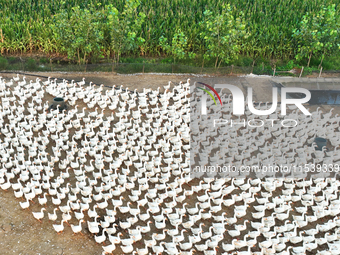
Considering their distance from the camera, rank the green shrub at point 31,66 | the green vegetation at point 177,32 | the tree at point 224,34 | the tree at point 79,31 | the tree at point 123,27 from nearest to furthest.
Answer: the tree at point 79,31
the tree at point 123,27
the green shrub at point 31,66
the tree at point 224,34
the green vegetation at point 177,32

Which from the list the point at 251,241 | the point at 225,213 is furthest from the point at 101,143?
the point at 251,241

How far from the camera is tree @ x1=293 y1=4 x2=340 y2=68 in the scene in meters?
33.4

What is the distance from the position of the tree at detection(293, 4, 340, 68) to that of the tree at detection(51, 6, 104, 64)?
16013mm

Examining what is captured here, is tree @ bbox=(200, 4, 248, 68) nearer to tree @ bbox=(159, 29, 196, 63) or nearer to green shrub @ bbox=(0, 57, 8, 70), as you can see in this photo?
tree @ bbox=(159, 29, 196, 63)

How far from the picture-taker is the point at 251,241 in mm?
16938

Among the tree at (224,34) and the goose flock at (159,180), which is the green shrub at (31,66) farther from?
the tree at (224,34)

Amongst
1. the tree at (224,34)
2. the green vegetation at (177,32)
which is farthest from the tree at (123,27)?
the tree at (224,34)

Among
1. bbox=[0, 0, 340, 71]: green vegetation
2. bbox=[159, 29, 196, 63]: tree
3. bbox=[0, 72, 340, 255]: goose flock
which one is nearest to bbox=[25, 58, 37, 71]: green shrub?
bbox=[0, 0, 340, 71]: green vegetation

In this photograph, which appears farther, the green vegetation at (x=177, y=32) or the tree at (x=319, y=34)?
the tree at (x=319, y=34)

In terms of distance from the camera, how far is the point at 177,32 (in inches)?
1451

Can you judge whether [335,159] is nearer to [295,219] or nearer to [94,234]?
[295,219]

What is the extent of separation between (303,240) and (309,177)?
494 cm

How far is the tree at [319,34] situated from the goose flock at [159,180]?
9149 mm

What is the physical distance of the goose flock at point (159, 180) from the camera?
1745 centimetres
